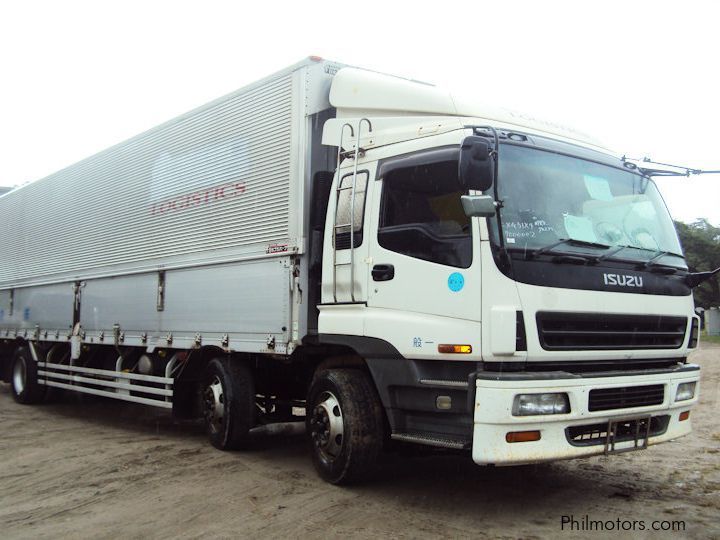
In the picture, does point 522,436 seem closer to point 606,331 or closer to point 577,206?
point 606,331

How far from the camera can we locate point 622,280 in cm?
513

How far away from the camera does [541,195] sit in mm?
5074

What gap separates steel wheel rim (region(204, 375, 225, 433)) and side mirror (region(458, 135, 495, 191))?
3.90 metres

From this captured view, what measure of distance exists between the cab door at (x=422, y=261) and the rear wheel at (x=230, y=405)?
2.27 metres

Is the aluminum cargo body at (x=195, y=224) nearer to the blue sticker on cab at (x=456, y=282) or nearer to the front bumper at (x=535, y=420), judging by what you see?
the blue sticker on cab at (x=456, y=282)

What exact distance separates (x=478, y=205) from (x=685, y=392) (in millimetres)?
2572

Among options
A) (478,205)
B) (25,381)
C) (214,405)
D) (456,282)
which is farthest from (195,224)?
(25,381)

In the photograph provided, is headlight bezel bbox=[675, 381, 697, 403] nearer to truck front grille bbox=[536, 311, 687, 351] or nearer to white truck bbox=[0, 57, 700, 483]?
white truck bbox=[0, 57, 700, 483]

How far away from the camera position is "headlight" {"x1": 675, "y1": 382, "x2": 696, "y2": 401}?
18.0 feet

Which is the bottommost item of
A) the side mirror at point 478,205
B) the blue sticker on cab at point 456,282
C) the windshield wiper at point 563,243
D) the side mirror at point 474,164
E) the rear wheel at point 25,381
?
the rear wheel at point 25,381

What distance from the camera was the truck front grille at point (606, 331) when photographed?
475 cm

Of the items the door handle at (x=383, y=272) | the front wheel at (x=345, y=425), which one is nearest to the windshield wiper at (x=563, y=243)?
the door handle at (x=383, y=272)
